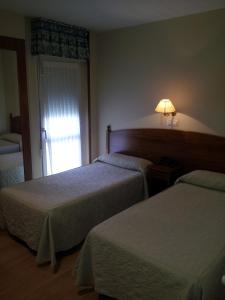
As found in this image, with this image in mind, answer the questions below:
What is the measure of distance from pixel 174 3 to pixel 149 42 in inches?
33.9

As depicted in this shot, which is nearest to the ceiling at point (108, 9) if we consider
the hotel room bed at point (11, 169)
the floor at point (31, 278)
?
the hotel room bed at point (11, 169)

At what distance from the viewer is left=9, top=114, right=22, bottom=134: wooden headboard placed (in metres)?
3.30

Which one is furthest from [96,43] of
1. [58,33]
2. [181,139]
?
[181,139]

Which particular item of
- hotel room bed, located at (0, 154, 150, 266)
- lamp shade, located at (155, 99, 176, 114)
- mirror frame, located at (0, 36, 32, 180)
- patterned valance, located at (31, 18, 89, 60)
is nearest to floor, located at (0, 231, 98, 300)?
hotel room bed, located at (0, 154, 150, 266)

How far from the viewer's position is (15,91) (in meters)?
3.29

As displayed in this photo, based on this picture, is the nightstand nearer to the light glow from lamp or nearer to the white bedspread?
the white bedspread

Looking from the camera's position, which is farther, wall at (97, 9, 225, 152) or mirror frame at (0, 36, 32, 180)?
mirror frame at (0, 36, 32, 180)

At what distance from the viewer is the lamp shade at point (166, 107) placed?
3305 mm

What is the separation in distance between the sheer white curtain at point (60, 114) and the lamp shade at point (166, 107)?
1.31 m

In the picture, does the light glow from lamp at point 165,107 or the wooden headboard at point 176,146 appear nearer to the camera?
the wooden headboard at point 176,146

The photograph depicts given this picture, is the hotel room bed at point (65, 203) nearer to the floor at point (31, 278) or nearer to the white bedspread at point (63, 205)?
the white bedspread at point (63, 205)

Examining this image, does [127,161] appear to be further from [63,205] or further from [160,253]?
[160,253]

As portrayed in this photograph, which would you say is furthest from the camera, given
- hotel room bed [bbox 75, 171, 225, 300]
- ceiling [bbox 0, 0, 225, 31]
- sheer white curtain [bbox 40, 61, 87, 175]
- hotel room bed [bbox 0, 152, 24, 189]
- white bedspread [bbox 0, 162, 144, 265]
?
sheer white curtain [bbox 40, 61, 87, 175]

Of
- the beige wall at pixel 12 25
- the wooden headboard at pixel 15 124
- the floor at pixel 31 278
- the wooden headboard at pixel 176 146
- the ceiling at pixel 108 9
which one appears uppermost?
the ceiling at pixel 108 9
